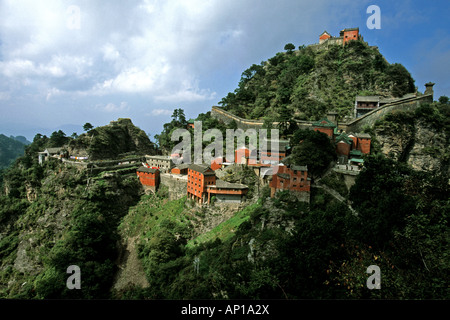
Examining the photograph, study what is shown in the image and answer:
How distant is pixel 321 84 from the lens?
44.0 metres

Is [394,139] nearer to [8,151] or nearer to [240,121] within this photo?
[240,121]

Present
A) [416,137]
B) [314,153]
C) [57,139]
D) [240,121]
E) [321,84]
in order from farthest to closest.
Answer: [57,139], [321,84], [240,121], [416,137], [314,153]

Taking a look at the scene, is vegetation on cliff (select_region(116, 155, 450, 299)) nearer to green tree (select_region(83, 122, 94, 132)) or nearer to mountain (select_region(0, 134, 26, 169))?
green tree (select_region(83, 122, 94, 132))

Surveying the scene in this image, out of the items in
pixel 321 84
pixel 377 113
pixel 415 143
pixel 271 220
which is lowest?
pixel 271 220

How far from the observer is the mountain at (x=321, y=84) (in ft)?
131

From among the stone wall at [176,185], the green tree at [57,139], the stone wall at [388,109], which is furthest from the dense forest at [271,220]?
the green tree at [57,139]

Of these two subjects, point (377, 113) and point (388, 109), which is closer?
point (388, 109)

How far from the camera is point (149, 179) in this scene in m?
38.2

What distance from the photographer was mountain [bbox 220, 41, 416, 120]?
40.0m

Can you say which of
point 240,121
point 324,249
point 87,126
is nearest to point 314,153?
point 324,249

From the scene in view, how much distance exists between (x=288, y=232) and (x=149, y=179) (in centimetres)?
2322

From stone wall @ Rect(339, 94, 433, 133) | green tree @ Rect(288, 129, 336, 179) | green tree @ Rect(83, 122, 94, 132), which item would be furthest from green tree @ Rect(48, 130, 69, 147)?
stone wall @ Rect(339, 94, 433, 133)

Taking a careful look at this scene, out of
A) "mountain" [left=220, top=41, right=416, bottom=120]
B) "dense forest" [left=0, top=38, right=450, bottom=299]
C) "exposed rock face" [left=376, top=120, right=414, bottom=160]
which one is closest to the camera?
"dense forest" [left=0, top=38, right=450, bottom=299]
